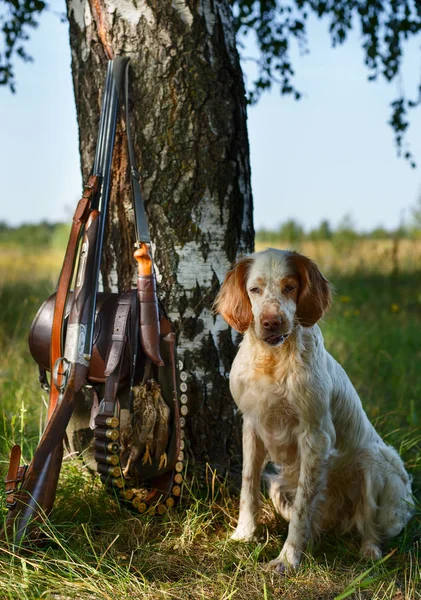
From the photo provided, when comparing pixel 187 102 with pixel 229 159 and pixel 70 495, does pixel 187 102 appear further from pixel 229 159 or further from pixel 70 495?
pixel 70 495

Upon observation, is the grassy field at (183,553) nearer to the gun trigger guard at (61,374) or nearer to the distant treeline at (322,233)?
the gun trigger guard at (61,374)

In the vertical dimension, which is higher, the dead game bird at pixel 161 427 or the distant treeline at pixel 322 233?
the distant treeline at pixel 322 233

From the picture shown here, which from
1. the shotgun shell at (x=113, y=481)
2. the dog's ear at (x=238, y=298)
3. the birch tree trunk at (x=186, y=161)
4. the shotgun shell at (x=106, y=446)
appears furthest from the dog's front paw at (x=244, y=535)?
the dog's ear at (x=238, y=298)

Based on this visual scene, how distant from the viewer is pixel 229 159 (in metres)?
3.14

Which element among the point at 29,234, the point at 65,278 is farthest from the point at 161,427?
the point at 29,234

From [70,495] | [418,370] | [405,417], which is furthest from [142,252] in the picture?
[418,370]

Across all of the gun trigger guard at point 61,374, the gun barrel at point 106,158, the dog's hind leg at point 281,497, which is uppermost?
the gun barrel at point 106,158

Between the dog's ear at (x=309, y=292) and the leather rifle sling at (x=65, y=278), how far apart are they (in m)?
0.94

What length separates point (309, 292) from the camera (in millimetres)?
2633

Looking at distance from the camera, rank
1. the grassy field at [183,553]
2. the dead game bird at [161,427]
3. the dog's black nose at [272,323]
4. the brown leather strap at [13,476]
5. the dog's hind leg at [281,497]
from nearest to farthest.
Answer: the grassy field at [183,553]
the brown leather strap at [13,476]
the dog's black nose at [272,323]
the dead game bird at [161,427]
the dog's hind leg at [281,497]

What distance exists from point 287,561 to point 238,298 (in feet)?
3.63

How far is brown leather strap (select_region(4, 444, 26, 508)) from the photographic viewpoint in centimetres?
241

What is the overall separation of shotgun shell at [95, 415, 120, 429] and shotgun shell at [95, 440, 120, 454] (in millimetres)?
74

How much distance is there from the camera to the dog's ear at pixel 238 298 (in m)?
2.69
